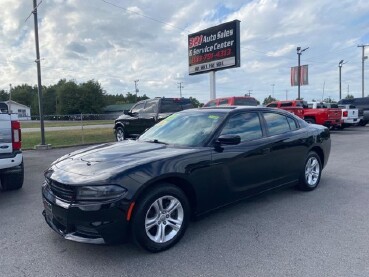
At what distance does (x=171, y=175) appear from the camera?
3.46 meters

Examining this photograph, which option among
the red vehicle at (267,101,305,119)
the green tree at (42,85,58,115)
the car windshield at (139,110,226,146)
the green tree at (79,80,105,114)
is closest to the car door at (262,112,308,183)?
the car windshield at (139,110,226,146)

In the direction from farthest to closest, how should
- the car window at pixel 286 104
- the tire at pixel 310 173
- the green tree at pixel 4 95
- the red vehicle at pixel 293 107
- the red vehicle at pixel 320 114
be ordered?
the green tree at pixel 4 95 → the car window at pixel 286 104 → the red vehicle at pixel 293 107 → the red vehicle at pixel 320 114 → the tire at pixel 310 173

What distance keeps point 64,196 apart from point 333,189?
4.68 metres

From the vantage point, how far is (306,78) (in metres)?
30.5

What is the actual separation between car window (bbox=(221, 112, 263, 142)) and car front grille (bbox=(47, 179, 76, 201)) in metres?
2.04

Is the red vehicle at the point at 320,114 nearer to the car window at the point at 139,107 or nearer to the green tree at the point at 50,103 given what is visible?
the car window at the point at 139,107

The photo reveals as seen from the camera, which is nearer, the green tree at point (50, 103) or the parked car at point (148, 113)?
the parked car at point (148, 113)

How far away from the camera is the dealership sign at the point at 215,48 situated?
18844 mm

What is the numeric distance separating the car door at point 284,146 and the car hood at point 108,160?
1.60 m

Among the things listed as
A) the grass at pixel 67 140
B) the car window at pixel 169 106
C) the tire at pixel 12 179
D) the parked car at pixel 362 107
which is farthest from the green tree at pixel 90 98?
the tire at pixel 12 179

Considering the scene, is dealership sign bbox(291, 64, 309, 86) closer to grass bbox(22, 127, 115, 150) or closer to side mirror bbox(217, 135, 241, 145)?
grass bbox(22, 127, 115, 150)

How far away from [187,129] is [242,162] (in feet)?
2.96

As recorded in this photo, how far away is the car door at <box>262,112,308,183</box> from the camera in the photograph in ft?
A: 15.7

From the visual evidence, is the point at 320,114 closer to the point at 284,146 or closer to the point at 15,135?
the point at 284,146
